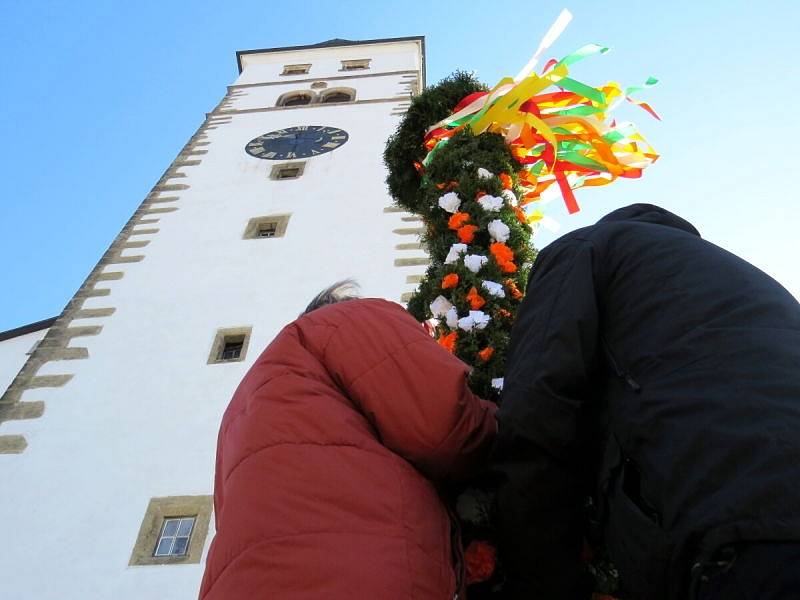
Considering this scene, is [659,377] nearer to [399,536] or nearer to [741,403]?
[741,403]

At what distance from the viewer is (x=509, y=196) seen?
2.86 metres

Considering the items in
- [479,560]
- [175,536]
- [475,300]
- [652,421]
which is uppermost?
[652,421]

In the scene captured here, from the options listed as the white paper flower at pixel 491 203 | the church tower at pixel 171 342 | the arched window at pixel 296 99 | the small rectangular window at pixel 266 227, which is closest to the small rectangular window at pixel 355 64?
the arched window at pixel 296 99

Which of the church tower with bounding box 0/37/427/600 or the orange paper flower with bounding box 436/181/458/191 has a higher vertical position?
the orange paper flower with bounding box 436/181/458/191

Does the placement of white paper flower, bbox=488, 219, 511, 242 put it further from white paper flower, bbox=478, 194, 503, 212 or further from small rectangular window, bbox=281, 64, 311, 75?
small rectangular window, bbox=281, 64, 311, 75

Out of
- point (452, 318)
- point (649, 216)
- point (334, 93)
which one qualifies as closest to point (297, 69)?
point (334, 93)

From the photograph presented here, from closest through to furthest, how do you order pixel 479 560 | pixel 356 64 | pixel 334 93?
pixel 479 560 < pixel 334 93 < pixel 356 64

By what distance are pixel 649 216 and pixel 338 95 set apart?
13856mm

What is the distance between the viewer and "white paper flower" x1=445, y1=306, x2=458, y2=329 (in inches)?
97.6

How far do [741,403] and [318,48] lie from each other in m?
18.6

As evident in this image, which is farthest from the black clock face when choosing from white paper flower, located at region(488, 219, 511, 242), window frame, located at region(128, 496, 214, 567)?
white paper flower, located at region(488, 219, 511, 242)

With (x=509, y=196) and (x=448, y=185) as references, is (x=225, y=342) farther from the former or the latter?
(x=509, y=196)

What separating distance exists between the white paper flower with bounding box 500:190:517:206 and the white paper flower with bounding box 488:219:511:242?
0.17 metres

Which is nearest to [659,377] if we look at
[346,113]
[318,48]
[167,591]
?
[167,591]
